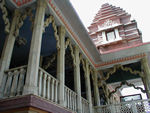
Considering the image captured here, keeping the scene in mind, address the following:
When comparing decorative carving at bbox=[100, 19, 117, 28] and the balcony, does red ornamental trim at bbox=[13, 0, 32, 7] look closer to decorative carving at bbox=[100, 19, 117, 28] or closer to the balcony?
the balcony

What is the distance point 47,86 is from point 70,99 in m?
1.61

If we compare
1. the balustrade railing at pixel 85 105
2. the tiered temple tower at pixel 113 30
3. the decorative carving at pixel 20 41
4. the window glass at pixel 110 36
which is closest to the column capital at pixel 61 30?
the decorative carving at pixel 20 41

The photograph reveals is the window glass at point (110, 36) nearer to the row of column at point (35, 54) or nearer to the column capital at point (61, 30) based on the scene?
the column capital at point (61, 30)

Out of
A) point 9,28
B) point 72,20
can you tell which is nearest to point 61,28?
point 72,20

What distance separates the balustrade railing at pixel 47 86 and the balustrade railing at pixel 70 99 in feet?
2.92

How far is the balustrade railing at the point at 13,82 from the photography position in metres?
3.81

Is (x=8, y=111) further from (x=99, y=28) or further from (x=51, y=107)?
(x=99, y=28)

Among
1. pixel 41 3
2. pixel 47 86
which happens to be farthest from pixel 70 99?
pixel 41 3

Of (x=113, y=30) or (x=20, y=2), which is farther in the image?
(x=113, y=30)

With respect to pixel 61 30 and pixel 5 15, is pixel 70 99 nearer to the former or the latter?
pixel 61 30

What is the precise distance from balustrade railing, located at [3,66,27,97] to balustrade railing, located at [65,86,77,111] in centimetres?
202

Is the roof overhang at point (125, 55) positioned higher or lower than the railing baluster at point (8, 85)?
higher

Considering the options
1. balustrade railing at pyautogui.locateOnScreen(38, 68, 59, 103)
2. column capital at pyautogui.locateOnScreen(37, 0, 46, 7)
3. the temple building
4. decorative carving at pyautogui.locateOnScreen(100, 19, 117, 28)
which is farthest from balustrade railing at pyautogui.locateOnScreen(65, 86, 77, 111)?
decorative carving at pyautogui.locateOnScreen(100, 19, 117, 28)

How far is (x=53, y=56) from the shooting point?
26.8 ft
